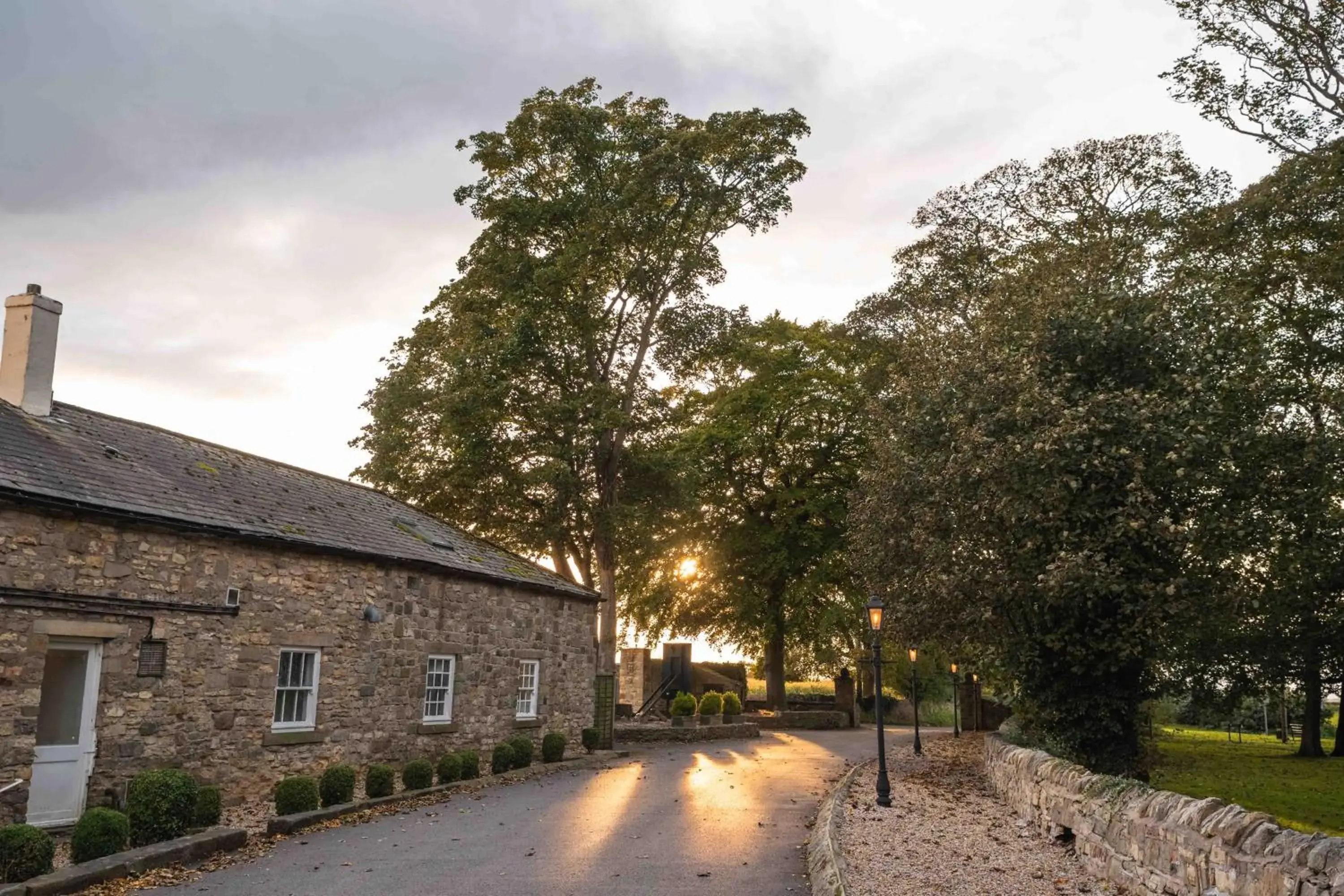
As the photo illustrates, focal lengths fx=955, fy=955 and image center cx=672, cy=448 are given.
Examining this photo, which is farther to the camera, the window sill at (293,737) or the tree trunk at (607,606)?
the tree trunk at (607,606)

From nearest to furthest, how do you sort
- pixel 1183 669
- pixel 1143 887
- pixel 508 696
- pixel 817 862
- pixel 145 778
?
pixel 1143 887 < pixel 817 862 < pixel 145 778 < pixel 1183 669 < pixel 508 696

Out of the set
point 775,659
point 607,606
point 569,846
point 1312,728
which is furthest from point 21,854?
point 1312,728

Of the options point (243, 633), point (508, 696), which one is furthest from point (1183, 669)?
point (243, 633)

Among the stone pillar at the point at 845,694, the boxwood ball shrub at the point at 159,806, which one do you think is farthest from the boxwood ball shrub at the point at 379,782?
the stone pillar at the point at 845,694

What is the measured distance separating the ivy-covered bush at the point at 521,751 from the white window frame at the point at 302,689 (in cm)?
516

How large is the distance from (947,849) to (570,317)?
68.0 feet

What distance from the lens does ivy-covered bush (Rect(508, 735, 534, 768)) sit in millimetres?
19438

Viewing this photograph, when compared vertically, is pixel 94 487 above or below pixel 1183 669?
above

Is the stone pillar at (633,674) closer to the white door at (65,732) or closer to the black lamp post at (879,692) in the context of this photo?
the black lamp post at (879,692)

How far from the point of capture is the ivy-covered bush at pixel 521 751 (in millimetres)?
19438

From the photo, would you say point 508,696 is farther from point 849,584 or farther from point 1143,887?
point 849,584

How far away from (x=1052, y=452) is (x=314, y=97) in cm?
1206

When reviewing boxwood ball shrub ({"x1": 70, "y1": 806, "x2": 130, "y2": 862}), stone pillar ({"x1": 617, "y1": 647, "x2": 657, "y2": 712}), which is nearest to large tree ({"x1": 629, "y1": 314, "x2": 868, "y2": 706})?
stone pillar ({"x1": 617, "y1": 647, "x2": 657, "y2": 712})

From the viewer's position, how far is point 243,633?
556 inches
